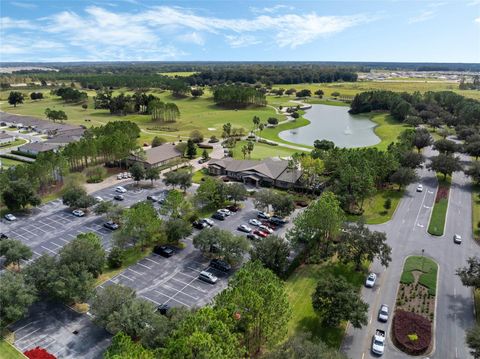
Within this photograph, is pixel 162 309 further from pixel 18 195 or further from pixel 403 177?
pixel 403 177

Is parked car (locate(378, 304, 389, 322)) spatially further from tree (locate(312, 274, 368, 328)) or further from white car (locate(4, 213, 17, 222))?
white car (locate(4, 213, 17, 222))

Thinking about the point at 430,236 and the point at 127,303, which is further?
the point at 430,236

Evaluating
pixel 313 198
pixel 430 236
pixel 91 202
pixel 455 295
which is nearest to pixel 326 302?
pixel 455 295

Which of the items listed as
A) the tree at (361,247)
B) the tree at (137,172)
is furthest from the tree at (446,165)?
the tree at (137,172)

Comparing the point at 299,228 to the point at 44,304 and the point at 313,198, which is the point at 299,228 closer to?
the point at 313,198

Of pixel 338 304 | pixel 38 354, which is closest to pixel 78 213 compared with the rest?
pixel 38 354

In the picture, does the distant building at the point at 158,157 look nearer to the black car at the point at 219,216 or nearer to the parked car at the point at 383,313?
the black car at the point at 219,216

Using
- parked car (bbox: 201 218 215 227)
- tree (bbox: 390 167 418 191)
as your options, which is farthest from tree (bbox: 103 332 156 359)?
tree (bbox: 390 167 418 191)
